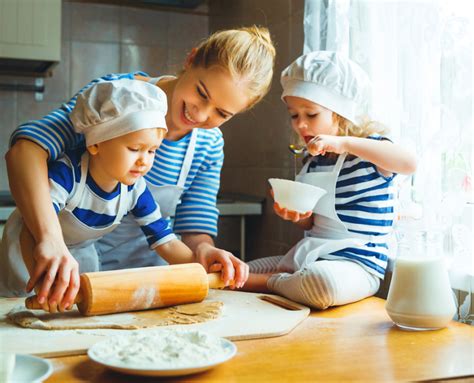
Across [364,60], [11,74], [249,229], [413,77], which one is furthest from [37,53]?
[413,77]

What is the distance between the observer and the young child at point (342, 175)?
1.42 metres

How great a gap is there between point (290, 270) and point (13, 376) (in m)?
0.91

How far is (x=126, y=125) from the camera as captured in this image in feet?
4.16

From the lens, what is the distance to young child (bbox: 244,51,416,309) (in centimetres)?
142

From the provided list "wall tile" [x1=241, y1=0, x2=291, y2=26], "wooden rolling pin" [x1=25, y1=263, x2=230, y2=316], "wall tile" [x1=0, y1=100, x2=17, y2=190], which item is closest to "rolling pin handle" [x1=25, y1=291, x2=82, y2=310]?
"wooden rolling pin" [x1=25, y1=263, x2=230, y2=316]

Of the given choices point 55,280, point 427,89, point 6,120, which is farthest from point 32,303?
point 6,120

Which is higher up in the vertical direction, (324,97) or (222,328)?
(324,97)

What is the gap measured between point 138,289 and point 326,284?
393mm

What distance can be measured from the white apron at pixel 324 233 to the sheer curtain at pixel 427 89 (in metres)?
0.17

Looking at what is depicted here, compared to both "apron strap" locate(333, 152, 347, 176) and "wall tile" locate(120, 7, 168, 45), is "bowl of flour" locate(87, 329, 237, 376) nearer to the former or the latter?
"apron strap" locate(333, 152, 347, 176)

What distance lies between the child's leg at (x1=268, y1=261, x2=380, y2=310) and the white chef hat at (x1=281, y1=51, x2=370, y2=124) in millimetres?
398

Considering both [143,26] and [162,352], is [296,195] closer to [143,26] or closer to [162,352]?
[162,352]

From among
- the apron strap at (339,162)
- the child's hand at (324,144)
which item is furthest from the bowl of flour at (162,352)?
the apron strap at (339,162)

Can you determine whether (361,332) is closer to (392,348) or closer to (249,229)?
(392,348)
